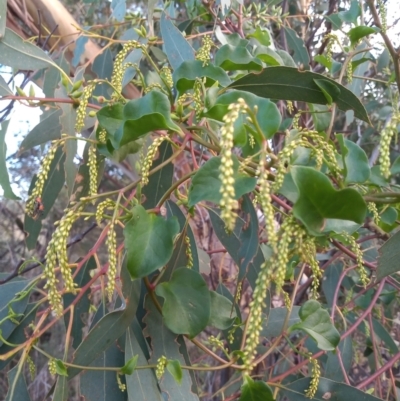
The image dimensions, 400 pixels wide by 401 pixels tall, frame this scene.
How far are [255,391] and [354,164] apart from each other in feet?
0.96

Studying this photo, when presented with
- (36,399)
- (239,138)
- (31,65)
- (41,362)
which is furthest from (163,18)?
(41,362)


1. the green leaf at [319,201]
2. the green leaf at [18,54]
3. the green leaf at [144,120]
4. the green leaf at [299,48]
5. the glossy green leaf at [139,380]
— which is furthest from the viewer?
the green leaf at [299,48]

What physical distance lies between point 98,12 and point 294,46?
1.62 metres

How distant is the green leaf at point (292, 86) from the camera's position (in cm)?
60

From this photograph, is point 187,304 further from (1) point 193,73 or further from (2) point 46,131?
(2) point 46,131

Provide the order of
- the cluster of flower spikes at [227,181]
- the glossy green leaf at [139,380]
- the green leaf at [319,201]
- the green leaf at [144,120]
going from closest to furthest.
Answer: the cluster of flower spikes at [227,181]
the green leaf at [319,201]
the green leaf at [144,120]
the glossy green leaf at [139,380]

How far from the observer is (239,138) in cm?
48

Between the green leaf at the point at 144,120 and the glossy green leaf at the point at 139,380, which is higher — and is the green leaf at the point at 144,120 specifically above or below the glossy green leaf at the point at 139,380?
above

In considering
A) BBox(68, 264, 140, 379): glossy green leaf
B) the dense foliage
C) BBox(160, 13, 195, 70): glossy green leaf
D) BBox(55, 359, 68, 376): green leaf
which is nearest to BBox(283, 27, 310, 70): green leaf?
the dense foliage

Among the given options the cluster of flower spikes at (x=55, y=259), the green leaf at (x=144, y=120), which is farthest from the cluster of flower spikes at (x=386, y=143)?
the cluster of flower spikes at (x=55, y=259)

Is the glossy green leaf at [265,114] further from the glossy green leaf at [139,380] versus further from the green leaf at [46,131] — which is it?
the green leaf at [46,131]

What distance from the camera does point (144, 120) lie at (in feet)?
1.69

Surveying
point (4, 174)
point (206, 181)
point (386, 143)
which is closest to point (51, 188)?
point (4, 174)

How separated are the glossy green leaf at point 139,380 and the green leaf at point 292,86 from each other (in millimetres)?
408
